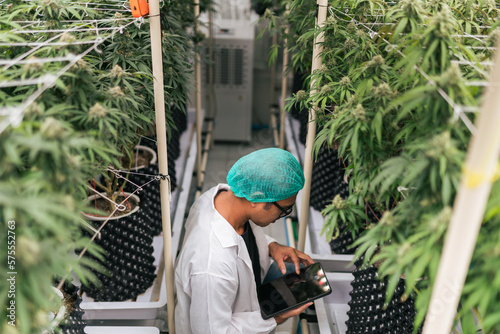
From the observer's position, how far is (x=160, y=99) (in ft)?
4.61

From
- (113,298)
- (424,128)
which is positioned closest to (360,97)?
(424,128)

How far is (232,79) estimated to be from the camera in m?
4.02

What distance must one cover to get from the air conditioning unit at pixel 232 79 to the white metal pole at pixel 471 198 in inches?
131

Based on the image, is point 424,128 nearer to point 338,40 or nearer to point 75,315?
point 338,40

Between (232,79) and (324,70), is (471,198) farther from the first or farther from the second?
(232,79)

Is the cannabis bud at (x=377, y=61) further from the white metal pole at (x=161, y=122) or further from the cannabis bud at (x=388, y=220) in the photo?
the white metal pole at (x=161, y=122)

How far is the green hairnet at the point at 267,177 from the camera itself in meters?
1.48

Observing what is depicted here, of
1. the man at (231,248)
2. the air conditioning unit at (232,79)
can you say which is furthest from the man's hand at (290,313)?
the air conditioning unit at (232,79)

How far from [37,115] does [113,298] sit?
114cm

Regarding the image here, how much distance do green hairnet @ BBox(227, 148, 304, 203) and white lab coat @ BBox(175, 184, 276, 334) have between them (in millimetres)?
168

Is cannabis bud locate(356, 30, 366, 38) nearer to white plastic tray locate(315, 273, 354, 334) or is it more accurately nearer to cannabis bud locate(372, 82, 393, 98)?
cannabis bud locate(372, 82, 393, 98)

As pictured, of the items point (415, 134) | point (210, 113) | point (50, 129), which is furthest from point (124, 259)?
point (210, 113)

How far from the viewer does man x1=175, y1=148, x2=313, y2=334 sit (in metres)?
1.49

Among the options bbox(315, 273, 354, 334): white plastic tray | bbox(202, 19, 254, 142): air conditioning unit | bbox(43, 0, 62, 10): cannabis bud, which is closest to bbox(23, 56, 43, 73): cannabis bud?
bbox(43, 0, 62, 10): cannabis bud
